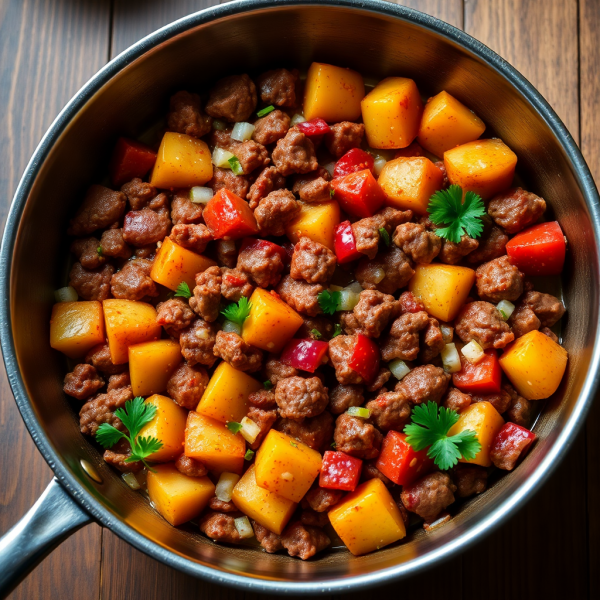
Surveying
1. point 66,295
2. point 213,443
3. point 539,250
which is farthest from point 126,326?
point 539,250

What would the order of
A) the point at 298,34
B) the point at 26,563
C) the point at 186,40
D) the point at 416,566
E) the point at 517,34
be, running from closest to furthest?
the point at 26,563, the point at 416,566, the point at 186,40, the point at 298,34, the point at 517,34

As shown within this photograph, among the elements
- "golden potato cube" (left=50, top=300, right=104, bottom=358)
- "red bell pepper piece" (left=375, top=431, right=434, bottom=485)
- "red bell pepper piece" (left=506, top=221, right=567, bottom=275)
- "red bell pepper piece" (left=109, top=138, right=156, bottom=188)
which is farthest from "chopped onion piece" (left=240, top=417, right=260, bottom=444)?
"red bell pepper piece" (left=506, top=221, right=567, bottom=275)

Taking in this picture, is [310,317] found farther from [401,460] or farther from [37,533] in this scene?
[37,533]

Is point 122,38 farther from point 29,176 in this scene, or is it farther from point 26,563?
point 26,563

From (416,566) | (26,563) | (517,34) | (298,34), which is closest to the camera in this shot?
(26,563)

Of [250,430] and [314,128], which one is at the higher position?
[314,128]

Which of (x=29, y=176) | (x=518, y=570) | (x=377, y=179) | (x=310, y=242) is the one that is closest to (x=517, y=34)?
(x=377, y=179)
